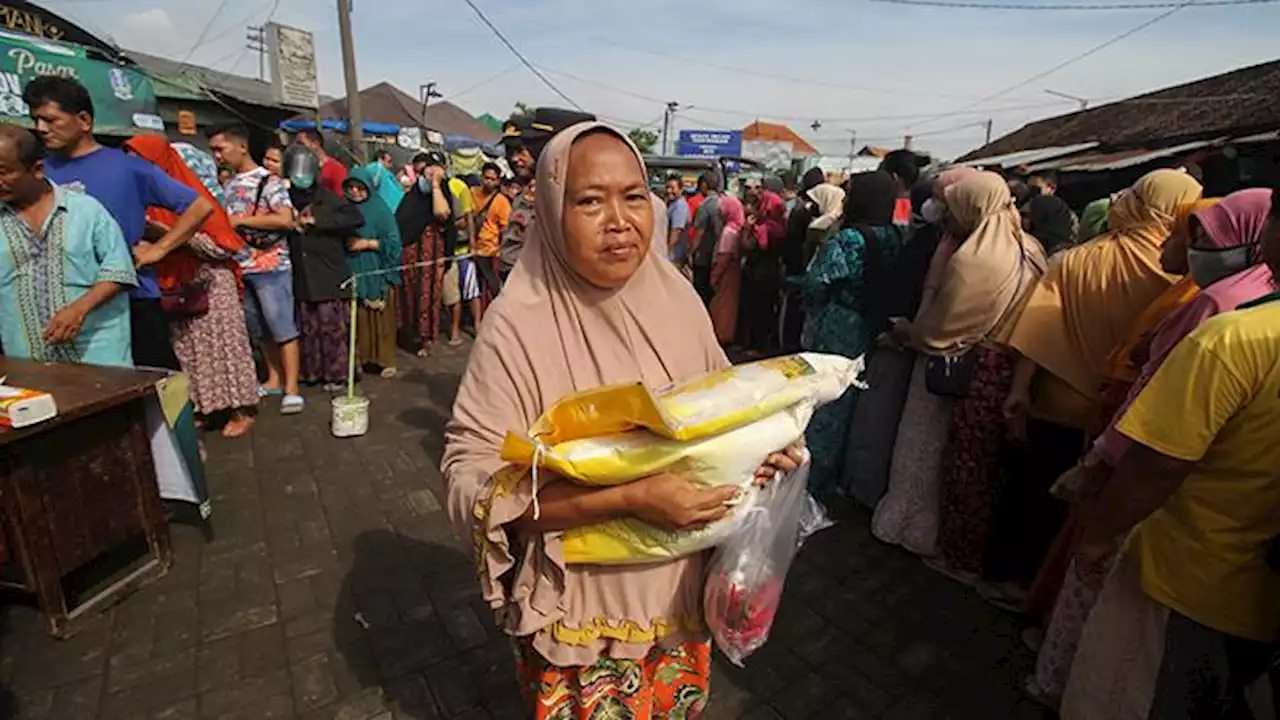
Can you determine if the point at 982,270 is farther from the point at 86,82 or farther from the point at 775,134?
the point at 775,134

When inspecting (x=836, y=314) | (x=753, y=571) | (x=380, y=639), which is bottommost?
(x=380, y=639)

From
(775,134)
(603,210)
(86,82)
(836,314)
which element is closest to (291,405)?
(836,314)

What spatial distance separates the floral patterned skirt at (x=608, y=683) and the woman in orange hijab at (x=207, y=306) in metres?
3.59

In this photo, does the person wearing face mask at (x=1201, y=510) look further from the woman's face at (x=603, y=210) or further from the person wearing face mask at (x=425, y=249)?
the person wearing face mask at (x=425, y=249)

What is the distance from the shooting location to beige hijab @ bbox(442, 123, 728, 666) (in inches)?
47.3

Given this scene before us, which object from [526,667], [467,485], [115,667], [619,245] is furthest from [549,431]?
[115,667]

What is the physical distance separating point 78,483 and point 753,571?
296cm

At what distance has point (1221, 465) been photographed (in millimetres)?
1543

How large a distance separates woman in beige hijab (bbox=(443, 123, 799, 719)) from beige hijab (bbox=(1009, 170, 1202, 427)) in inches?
83.7

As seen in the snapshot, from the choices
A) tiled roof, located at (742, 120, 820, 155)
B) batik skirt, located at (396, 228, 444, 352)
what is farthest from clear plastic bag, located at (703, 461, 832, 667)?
tiled roof, located at (742, 120, 820, 155)

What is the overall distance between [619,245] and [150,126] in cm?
1072

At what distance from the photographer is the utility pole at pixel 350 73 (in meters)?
12.2

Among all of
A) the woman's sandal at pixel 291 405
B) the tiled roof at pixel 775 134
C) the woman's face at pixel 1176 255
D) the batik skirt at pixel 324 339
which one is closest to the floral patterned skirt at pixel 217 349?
the woman's sandal at pixel 291 405

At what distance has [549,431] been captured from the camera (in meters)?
1.11
